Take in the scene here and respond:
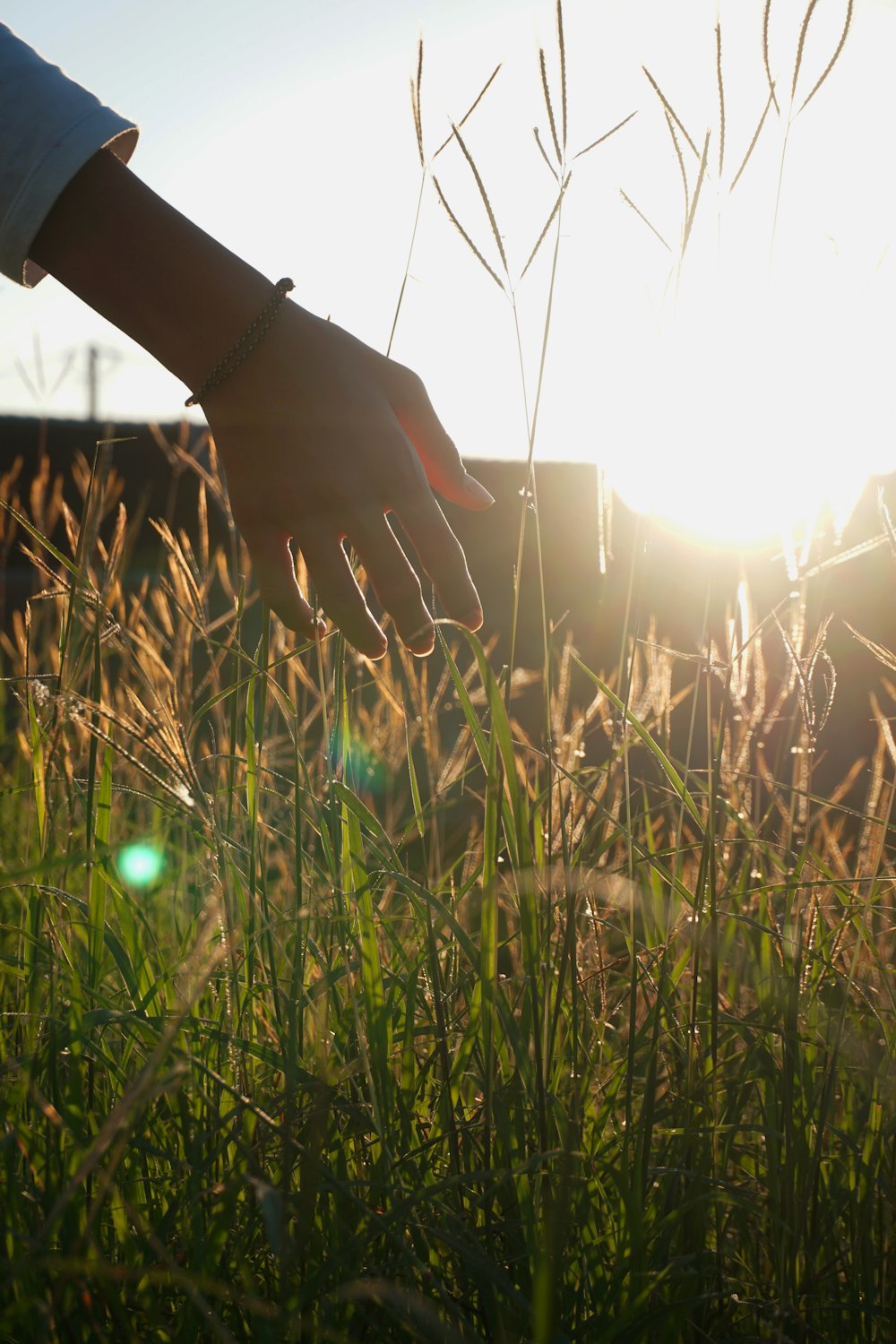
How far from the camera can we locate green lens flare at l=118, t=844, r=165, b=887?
1.85 meters

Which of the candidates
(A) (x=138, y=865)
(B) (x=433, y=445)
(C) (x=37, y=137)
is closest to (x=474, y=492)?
(B) (x=433, y=445)

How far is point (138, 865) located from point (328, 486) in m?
1.40

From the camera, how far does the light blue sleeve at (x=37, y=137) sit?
35.7 inches

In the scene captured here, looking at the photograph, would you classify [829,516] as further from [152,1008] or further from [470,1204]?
[152,1008]

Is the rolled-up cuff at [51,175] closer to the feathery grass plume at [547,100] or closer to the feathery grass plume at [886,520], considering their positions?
the feathery grass plume at [547,100]

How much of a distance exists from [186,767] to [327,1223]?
17.0 inches

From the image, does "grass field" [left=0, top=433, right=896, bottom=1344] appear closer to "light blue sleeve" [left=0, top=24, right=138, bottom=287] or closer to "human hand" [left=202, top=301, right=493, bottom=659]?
"human hand" [left=202, top=301, right=493, bottom=659]

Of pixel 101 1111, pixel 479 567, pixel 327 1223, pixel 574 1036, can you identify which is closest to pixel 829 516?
pixel 574 1036

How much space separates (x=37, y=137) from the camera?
91 centimetres

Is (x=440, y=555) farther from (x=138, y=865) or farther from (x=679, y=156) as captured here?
(x=138, y=865)

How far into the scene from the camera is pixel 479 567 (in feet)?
23.9

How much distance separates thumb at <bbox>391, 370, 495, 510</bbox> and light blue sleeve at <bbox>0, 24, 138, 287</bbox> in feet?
1.16

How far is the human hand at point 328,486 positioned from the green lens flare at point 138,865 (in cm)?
104

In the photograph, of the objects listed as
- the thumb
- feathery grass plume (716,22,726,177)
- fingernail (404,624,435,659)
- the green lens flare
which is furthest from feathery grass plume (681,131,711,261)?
the green lens flare
